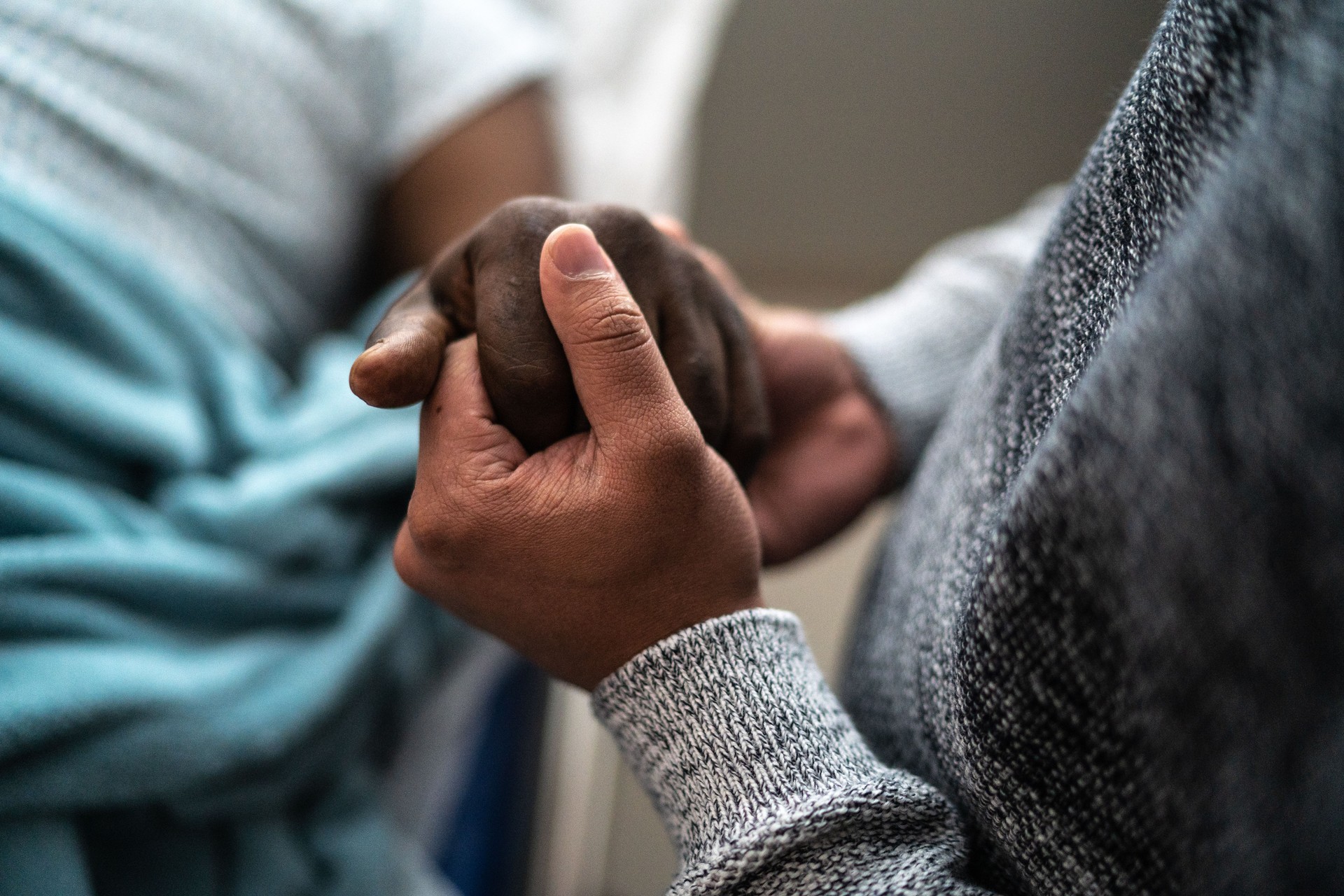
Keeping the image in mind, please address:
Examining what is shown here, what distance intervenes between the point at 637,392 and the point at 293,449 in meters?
0.32

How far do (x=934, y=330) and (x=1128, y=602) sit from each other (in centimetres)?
40

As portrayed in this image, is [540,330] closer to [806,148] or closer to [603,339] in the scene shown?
[603,339]

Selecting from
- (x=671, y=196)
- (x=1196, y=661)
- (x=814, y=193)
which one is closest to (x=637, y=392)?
(x=1196, y=661)

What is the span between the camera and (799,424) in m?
0.55

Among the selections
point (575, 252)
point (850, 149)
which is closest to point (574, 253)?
point (575, 252)

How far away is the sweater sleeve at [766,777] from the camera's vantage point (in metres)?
0.30

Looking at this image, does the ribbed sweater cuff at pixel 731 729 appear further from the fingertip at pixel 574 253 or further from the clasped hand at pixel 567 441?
the fingertip at pixel 574 253

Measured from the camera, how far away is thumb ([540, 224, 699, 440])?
12.3 inches

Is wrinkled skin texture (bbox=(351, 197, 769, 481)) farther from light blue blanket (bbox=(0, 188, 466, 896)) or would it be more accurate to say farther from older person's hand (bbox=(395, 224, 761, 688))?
light blue blanket (bbox=(0, 188, 466, 896))

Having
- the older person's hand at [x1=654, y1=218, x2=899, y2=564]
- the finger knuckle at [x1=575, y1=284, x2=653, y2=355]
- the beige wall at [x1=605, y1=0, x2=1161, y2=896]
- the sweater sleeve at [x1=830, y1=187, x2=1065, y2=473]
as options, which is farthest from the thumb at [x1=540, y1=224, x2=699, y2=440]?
the beige wall at [x1=605, y1=0, x2=1161, y2=896]

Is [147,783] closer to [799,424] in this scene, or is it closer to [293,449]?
[293,449]

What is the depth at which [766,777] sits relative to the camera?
313mm

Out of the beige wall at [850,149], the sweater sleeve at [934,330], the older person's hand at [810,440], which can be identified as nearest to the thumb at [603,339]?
the older person's hand at [810,440]

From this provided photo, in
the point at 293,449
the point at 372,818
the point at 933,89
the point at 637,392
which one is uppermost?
the point at 933,89
